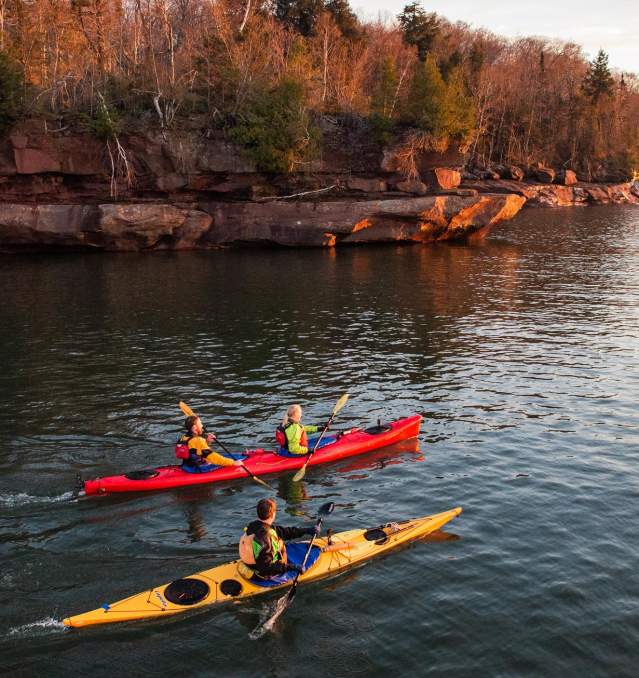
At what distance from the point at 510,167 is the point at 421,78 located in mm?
37570

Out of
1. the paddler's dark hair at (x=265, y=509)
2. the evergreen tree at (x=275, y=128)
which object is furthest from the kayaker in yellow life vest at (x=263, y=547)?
the evergreen tree at (x=275, y=128)

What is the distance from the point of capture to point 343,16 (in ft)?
216

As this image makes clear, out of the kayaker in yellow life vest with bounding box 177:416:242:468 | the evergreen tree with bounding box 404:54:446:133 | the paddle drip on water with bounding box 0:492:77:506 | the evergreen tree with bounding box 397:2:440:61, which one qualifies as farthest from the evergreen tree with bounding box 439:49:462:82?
the paddle drip on water with bounding box 0:492:77:506

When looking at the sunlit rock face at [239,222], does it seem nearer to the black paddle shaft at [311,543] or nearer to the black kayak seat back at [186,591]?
the black paddle shaft at [311,543]

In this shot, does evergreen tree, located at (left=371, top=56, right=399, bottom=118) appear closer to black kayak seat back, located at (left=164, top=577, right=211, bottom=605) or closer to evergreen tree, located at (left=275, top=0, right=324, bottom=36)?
evergreen tree, located at (left=275, top=0, right=324, bottom=36)

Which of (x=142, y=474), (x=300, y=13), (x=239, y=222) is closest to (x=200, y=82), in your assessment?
(x=239, y=222)

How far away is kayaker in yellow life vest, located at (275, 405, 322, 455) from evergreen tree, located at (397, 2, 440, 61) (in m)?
66.5

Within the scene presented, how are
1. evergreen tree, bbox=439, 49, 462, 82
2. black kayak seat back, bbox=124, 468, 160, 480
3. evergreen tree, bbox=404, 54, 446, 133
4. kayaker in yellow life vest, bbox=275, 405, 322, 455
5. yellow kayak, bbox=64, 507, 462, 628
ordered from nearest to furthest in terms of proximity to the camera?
yellow kayak, bbox=64, 507, 462, 628 < black kayak seat back, bbox=124, 468, 160, 480 < kayaker in yellow life vest, bbox=275, 405, 322, 455 < evergreen tree, bbox=404, 54, 446, 133 < evergreen tree, bbox=439, 49, 462, 82

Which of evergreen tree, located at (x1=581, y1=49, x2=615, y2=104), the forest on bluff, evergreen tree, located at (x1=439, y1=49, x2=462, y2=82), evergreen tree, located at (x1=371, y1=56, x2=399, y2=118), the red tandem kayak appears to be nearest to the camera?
the red tandem kayak

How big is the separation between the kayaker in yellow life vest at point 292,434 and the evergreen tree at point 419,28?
66.5 meters

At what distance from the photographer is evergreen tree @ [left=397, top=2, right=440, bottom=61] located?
71.9 m

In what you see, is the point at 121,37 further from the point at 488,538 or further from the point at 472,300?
the point at 488,538

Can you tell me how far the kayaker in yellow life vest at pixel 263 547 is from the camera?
9977 millimetres

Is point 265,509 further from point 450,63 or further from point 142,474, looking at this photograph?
point 450,63
